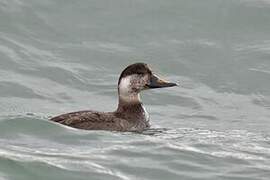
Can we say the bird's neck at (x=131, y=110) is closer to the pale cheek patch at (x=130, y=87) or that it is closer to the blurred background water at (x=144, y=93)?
the pale cheek patch at (x=130, y=87)

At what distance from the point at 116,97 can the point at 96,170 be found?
5687mm

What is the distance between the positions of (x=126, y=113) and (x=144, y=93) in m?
2.53

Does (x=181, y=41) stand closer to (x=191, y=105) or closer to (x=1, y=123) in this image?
(x=191, y=105)

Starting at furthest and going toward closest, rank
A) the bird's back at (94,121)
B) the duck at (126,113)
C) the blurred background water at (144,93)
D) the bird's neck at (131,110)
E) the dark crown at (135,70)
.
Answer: the dark crown at (135,70) → the bird's neck at (131,110) → the duck at (126,113) → the bird's back at (94,121) → the blurred background water at (144,93)

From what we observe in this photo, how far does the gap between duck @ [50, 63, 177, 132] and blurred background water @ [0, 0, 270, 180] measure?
0.30m

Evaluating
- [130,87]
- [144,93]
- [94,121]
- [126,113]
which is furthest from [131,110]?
[144,93]

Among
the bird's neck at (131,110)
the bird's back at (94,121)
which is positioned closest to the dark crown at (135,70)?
the bird's neck at (131,110)

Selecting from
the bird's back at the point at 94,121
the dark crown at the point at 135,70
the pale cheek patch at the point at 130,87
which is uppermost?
the dark crown at the point at 135,70

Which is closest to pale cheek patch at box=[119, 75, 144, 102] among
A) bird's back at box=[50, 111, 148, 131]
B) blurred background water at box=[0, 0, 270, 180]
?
blurred background water at box=[0, 0, 270, 180]

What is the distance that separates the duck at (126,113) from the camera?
13.2m

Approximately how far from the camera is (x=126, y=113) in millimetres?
14445

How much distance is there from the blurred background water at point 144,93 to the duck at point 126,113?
0.30 m

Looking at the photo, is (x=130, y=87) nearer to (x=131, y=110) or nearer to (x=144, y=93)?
(x=131, y=110)

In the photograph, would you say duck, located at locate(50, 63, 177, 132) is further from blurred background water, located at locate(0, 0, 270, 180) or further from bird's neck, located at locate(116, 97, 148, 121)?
blurred background water, located at locate(0, 0, 270, 180)
